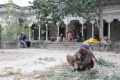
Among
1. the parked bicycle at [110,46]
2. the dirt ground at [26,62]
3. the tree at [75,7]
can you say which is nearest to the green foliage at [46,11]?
the tree at [75,7]

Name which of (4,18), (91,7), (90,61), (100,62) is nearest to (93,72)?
(90,61)

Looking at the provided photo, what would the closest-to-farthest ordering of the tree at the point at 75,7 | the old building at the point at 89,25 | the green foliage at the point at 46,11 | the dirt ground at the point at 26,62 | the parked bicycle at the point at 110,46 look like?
the dirt ground at the point at 26,62 < the parked bicycle at the point at 110,46 < the tree at the point at 75,7 < the green foliage at the point at 46,11 < the old building at the point at 89,25

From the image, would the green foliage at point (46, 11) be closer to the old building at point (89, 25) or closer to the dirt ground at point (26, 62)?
the old building at point (89, 25)

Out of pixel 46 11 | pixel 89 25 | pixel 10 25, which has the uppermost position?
pixel 46 11

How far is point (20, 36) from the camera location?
21094mm

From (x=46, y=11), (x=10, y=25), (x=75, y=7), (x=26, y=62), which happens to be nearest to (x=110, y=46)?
(x=75, y=7)

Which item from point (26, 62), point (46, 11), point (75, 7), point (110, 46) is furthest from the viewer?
point (46, 11)

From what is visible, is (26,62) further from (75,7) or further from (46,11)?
(46,11)

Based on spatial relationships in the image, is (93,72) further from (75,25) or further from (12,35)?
(75,25)

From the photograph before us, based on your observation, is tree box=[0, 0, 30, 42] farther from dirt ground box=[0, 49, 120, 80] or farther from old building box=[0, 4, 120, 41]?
dirt ground box=[0, 49, 120, 80]

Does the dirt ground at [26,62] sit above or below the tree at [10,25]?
below

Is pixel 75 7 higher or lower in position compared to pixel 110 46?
higher

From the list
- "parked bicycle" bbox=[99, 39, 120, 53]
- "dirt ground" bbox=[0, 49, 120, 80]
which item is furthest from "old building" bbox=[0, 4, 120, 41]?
"dirt ground" bbox=[0, 49, 120, 80]

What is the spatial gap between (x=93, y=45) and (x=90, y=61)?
10.9m
